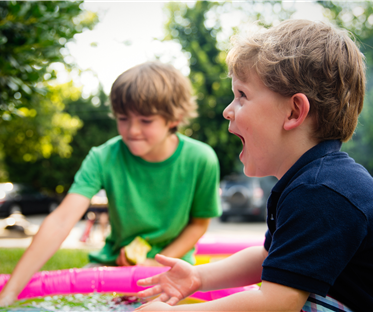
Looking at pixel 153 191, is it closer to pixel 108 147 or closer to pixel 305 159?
pixel 108 147

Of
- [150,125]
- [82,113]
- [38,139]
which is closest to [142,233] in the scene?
[150,125]

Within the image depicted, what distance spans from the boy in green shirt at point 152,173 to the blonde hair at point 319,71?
1.02m

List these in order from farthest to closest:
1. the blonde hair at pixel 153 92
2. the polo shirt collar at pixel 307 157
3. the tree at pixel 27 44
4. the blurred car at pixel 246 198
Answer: the blurred car at pixel 246 198 < the tree at pixel 27 44 < the blonde hair at pixel 153 92 < the polo shirt collar at pixel 307 157

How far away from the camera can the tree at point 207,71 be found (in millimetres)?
16891

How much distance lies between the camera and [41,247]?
1.62m

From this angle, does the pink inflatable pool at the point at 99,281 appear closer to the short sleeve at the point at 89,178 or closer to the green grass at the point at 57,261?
the short sleeve at the point at 89,178

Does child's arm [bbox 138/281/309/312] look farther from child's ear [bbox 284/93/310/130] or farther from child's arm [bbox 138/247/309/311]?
child's ear [bbox 284/93/310/130]

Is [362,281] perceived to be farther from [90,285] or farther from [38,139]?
[38,139]

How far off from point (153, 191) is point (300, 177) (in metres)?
1.32

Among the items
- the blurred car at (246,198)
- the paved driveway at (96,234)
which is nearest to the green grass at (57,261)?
the paved driveway at (96,234)

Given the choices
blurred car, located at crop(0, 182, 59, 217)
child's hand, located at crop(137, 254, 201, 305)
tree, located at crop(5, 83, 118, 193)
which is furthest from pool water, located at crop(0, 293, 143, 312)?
tree, located at crop(5, 83, 118, 193)

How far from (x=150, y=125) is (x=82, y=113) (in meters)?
18.4

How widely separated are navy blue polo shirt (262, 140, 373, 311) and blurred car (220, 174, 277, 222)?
10610 millimetres

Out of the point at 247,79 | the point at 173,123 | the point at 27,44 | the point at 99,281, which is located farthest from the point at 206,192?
the point at 27,44
